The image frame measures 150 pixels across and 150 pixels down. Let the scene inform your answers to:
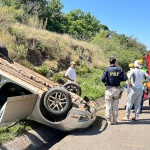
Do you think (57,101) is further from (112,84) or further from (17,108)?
(112,84)

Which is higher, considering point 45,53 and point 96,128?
point 45,53

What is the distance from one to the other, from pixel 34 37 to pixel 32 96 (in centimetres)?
1146

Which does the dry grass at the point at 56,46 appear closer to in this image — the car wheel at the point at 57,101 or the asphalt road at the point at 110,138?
the asphalt road at the point at 110,138

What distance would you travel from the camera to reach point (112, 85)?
8703 millimetres

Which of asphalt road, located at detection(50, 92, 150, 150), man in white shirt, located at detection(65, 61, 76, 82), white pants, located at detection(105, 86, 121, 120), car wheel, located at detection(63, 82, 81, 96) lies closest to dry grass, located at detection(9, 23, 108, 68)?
man in white shirt, located at detection(65, 61, 76, 82)

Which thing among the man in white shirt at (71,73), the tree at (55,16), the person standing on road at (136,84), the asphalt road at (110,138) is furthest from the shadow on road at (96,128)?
the tree at (55,16)

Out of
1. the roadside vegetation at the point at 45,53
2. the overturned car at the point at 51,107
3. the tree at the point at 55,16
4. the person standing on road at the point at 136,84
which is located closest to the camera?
the overturned car at the point at 51,107

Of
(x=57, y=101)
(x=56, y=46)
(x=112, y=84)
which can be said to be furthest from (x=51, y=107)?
(x=56, y=46)

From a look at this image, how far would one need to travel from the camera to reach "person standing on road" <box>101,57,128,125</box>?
28.5 feet

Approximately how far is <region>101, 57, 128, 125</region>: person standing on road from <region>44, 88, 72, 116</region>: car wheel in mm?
1548

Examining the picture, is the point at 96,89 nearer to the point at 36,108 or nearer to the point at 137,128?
the point at 137,128

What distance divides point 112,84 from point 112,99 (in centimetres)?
44

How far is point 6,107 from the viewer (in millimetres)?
6309

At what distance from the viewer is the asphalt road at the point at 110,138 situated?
6755 millimetres
